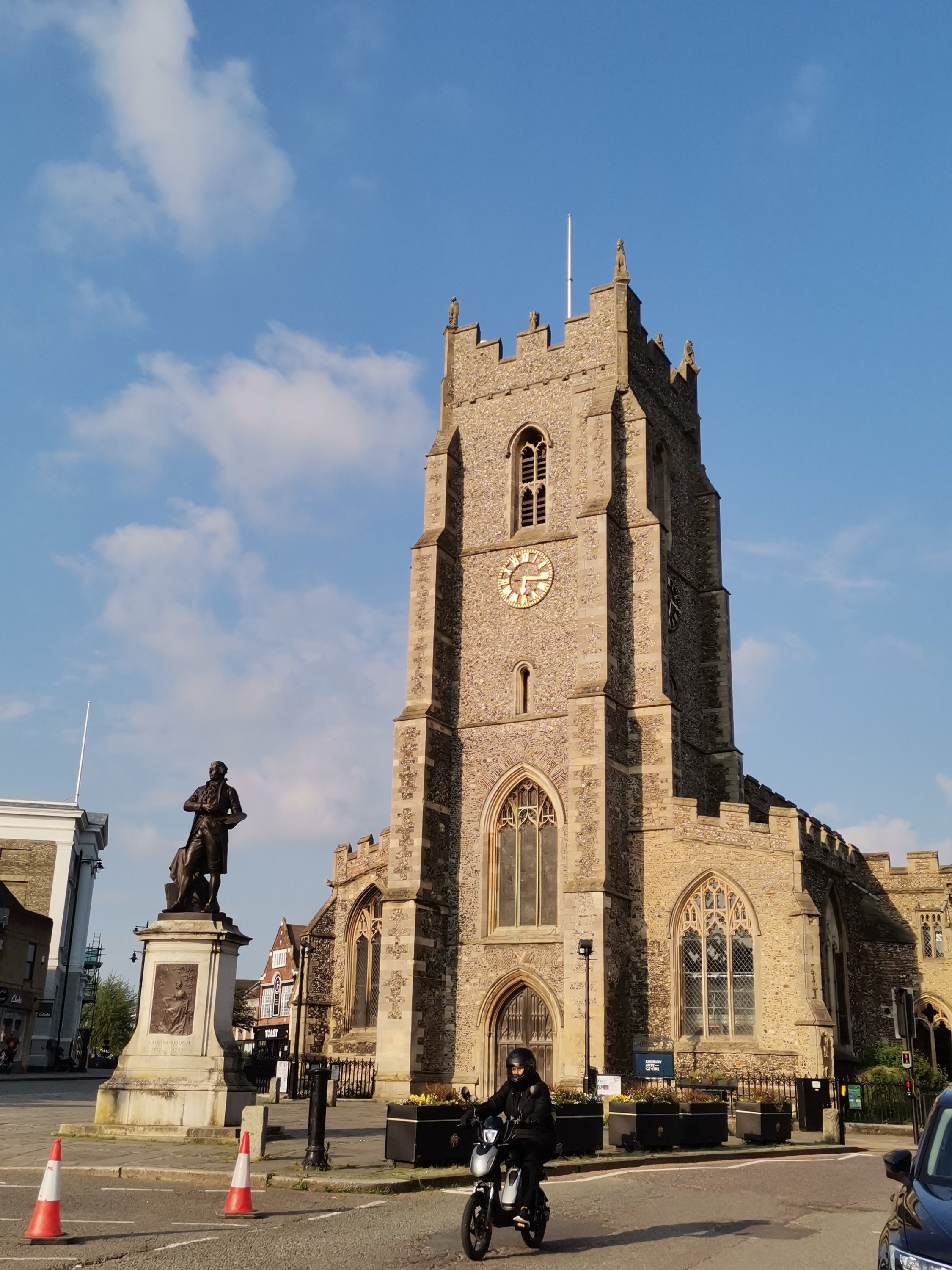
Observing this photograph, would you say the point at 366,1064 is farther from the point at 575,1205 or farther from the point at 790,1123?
the point at 575,1205

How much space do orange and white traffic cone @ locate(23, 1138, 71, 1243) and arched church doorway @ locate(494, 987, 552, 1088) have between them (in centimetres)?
2137

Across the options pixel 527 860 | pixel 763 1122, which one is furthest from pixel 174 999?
pixel 527 860

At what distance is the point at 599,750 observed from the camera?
29578 mm

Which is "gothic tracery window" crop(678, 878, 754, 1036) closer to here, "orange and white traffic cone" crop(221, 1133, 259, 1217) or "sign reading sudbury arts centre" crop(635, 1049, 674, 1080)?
"sign reading sudbury arts centre" crop(635, 1049, 674, 1080)

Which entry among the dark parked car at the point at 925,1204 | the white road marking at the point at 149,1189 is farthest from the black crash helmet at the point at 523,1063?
the white road marking at the point at 149,1189

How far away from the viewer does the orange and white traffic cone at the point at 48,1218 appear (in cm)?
917

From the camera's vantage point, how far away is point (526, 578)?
33812mm

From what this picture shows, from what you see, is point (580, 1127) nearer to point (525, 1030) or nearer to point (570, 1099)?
point (570, 1099)

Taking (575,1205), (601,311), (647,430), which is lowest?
(575,1205)

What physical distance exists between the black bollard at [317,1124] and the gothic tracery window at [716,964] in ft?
50.4

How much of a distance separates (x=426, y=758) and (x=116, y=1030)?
6119 centimetres

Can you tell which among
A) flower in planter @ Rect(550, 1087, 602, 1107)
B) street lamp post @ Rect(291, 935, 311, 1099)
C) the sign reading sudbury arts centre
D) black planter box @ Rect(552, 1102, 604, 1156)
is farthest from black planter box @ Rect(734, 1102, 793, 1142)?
street lamp post @ Rect(291, 935, 311, 1099)

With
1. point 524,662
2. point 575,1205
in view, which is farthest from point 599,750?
point 575,1205

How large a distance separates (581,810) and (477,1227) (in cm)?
2056
